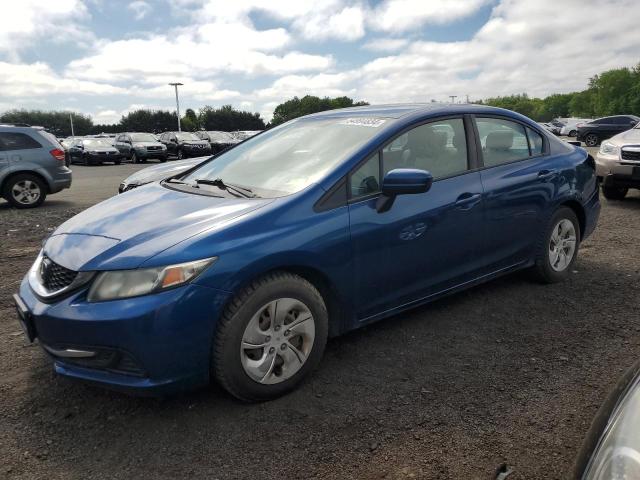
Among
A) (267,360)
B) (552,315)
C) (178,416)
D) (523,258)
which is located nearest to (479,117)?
(523,258)

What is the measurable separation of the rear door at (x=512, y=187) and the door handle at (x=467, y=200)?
9 cm

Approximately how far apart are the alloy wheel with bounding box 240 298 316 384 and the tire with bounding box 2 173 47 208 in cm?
893

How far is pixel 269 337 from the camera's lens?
2.81 m

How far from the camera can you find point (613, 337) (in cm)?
360

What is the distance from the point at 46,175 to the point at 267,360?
9.03 metres

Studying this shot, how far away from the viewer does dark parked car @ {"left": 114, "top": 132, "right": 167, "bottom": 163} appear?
2458 centimetres

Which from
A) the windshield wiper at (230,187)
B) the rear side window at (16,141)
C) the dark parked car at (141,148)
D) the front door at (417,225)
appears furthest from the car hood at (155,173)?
the dark parked car at (141,148)

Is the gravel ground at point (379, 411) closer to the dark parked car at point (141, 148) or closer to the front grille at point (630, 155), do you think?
the front grille at point (630, 155)

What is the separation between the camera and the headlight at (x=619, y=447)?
4.35 ft

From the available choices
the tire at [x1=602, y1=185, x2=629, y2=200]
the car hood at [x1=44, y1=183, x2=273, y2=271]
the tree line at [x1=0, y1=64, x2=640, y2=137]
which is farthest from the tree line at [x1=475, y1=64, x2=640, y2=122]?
the car hood at [x1=44, y1=183, x2=273, y2=271]

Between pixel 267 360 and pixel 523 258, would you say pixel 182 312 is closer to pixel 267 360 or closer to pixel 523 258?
pixel 267 360

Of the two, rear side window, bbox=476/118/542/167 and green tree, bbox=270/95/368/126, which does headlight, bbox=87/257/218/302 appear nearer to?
rear side window, bbox=476/118/542/167

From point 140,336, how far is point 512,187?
287 cm

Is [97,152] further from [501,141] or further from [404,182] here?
[404,182]
